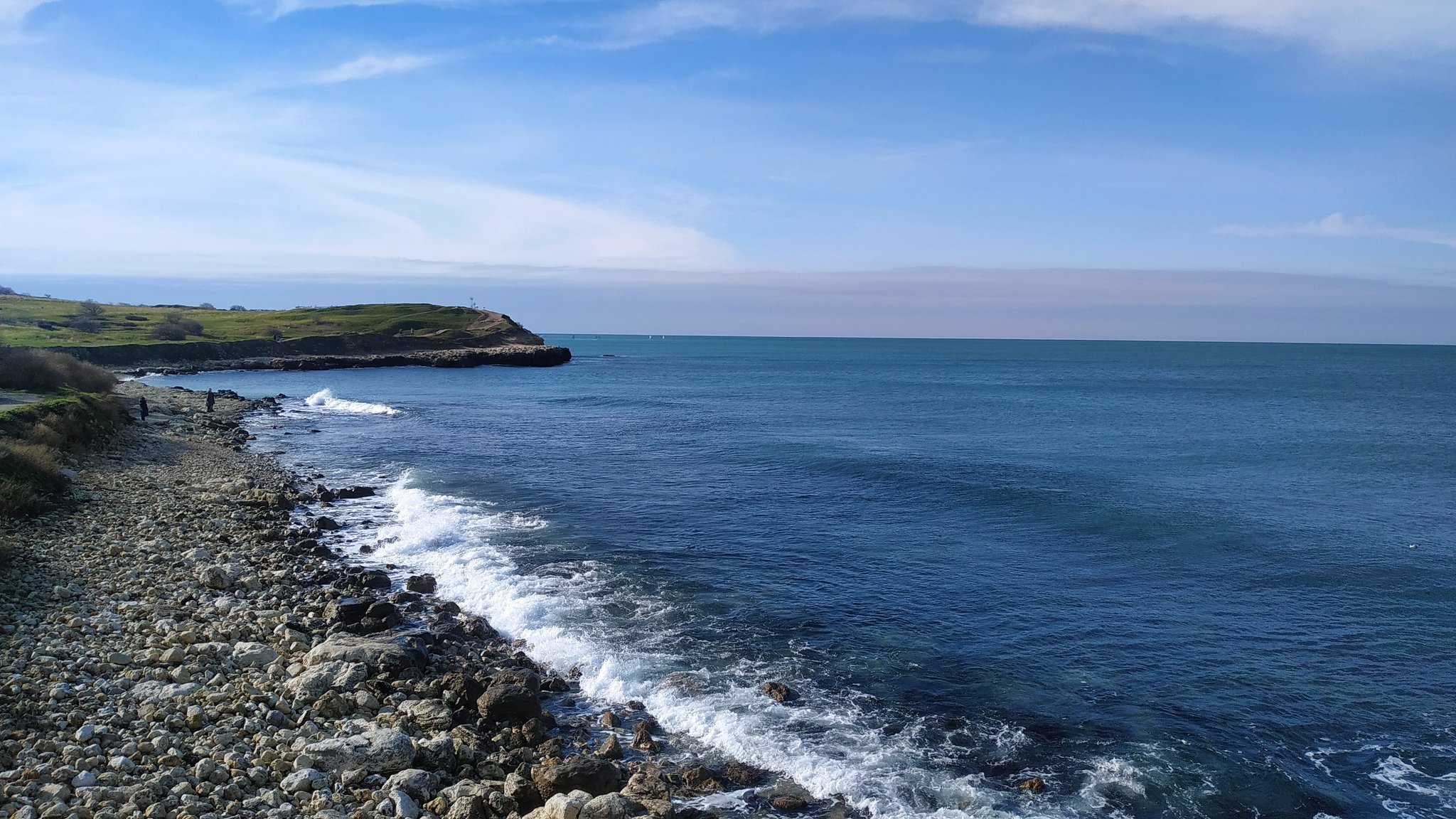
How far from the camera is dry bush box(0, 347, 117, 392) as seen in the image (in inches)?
1652

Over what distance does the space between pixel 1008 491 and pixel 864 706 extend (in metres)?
22.1

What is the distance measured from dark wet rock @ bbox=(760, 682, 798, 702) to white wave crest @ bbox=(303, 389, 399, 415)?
57665 millimetres

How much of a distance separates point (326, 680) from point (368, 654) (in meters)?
1.27

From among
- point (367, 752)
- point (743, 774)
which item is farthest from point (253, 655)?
point (743, 774)

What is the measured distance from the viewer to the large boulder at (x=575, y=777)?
39.7 feet

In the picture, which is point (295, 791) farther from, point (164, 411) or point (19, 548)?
point (164, 411)

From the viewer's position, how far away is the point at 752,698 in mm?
16156

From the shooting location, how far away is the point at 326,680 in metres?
14.6

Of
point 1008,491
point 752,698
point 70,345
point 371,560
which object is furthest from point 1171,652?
point 70,345

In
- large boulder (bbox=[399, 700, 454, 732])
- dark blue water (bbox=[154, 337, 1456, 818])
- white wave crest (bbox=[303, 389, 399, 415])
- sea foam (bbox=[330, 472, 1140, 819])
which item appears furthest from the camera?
white wave crest (bbox=[303, 389, 399, 415])

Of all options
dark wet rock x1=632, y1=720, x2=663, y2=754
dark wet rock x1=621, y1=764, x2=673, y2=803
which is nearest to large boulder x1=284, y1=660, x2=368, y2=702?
dark wet rock x1=632, y1=720, x2=663, y2=754

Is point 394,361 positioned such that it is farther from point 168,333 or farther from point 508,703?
point 508,703

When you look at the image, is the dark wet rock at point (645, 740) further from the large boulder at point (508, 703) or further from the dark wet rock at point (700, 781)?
the large boulder at point (508, 703)

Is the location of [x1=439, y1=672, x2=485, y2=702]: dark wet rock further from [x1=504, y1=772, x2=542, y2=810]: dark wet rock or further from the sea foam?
[x1=504, y1=772, x2=542, y2=810]: dark wet rock
